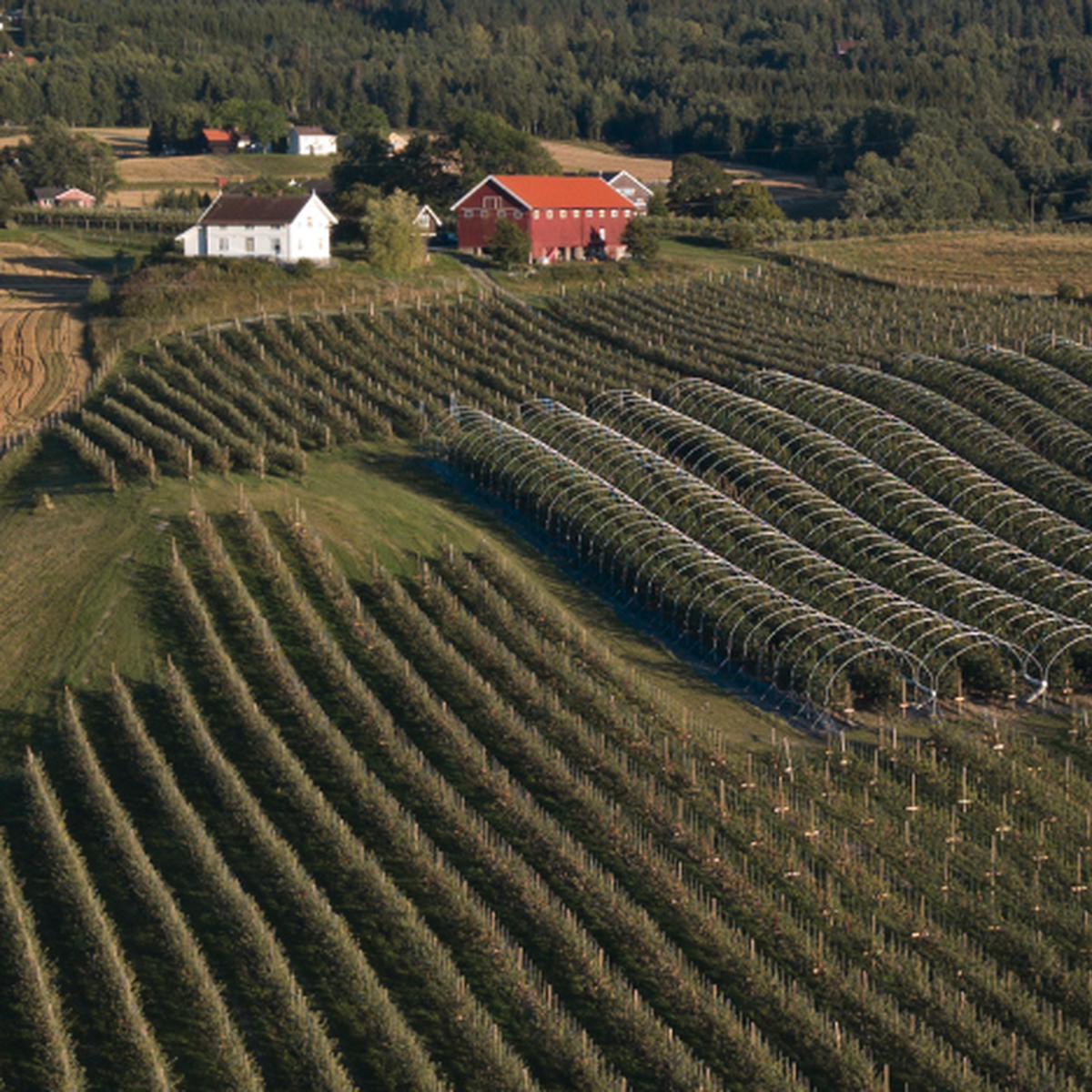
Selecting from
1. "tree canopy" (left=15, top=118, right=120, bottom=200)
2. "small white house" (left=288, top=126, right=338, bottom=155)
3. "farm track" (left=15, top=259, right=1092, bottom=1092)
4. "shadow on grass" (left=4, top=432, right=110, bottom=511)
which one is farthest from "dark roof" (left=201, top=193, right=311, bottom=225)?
"small white house" (left=288, top=126, right=338, bottom=155)

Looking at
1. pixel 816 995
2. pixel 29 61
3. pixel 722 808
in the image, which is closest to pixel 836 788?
pixel 722 808

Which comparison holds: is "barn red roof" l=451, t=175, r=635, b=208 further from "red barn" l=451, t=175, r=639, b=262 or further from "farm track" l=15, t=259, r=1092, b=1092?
"farm track" l=15, t=259, r=1092, b=1092

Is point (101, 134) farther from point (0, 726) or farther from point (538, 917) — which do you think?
point (538, 917)

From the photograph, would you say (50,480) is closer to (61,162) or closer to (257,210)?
(257,210)

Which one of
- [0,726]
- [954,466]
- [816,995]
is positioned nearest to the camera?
[816,995]

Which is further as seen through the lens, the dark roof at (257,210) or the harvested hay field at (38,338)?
the dark roof at (257,210)

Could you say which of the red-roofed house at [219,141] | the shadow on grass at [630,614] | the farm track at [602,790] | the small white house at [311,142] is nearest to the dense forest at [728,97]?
the red-roofed house at [219,141]

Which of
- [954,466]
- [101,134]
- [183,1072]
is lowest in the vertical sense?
[183,1072]

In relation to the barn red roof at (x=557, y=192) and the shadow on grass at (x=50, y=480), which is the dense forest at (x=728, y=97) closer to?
the barn red roof at (x=557, y=192)
